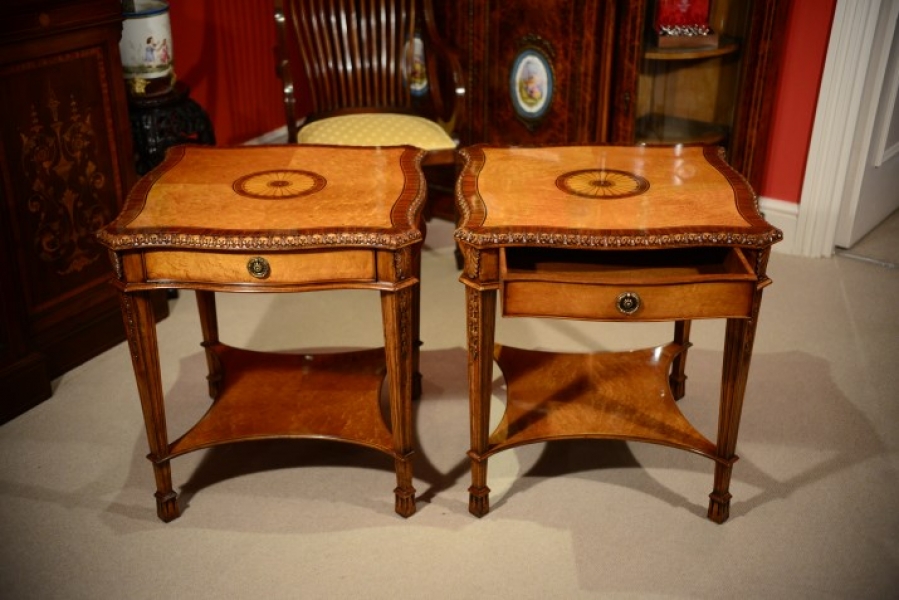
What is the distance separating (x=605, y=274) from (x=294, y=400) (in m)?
0.86

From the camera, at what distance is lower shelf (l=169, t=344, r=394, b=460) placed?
2.39m

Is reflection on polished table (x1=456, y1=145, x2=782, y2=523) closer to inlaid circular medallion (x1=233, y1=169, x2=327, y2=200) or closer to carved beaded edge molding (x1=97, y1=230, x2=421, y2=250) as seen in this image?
carved beaded edge molding (x1=97, y1=230, x2=421, y2=250)

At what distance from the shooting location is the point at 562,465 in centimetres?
256

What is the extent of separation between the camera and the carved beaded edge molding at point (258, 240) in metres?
2.04

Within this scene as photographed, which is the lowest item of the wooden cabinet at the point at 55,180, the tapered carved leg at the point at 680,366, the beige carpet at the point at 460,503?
the beige carpet at the point at 460,503

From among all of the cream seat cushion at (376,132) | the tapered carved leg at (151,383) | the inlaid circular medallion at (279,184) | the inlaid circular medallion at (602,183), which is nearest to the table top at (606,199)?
the inlaid circular medallion at (602,183)

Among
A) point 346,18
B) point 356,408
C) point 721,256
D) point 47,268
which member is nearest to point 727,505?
point 721,256

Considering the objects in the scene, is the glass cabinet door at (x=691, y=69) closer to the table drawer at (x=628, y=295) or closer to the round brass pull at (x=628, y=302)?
the table drawer at (x=628, y=295)

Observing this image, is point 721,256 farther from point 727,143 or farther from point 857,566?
point 727,143

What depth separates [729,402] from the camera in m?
2.23

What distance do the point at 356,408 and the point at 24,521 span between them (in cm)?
81

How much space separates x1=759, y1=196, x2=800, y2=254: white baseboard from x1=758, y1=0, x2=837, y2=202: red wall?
0.9 inches

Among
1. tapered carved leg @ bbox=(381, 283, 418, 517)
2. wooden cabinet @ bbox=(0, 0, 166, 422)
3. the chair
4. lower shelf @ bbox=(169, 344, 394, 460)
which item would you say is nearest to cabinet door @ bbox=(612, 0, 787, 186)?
the chair

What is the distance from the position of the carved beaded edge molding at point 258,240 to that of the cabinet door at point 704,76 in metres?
1.65
